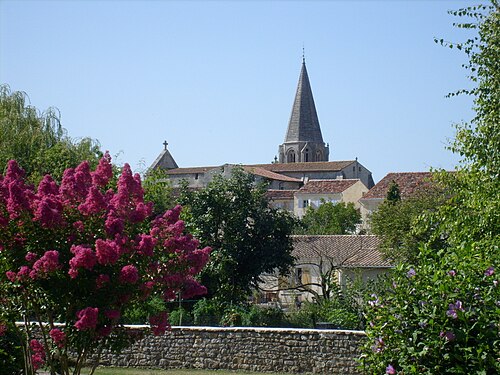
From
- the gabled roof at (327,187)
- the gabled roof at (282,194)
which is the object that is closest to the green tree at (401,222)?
the gabled roof at (327,187)

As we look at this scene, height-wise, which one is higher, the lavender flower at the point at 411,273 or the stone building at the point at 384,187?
the stone building at the point at 384,187

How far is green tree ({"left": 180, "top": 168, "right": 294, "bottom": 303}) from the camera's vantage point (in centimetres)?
3039

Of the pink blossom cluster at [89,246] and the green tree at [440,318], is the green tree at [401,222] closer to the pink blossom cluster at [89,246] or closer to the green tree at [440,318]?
the pink blossom cluster at [89,246]

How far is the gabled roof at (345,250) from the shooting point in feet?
144

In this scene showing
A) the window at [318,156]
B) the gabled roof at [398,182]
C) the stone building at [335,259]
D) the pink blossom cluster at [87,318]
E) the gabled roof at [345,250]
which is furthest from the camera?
the window at [318,156]

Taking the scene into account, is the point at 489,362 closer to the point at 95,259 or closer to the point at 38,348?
the point at 95,259

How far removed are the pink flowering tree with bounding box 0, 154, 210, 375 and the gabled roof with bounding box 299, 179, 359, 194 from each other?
87.3 m

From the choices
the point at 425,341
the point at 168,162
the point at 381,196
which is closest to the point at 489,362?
the point at 425,341

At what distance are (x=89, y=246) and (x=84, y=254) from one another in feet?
1.94

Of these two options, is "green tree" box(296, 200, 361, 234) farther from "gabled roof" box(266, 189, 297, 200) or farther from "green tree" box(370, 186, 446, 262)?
"green tree" box(370, 186, 446, 262)

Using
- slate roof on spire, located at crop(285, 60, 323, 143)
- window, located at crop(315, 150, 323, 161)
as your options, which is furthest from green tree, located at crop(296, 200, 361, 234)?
window, located at crop(315, 150, 323, 161)

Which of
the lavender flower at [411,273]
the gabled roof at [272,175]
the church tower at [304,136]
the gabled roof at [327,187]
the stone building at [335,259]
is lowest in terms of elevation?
the lavender flower at [411,273]

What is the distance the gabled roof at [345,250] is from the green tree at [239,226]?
11482mm

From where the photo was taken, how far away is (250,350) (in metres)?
19.5
